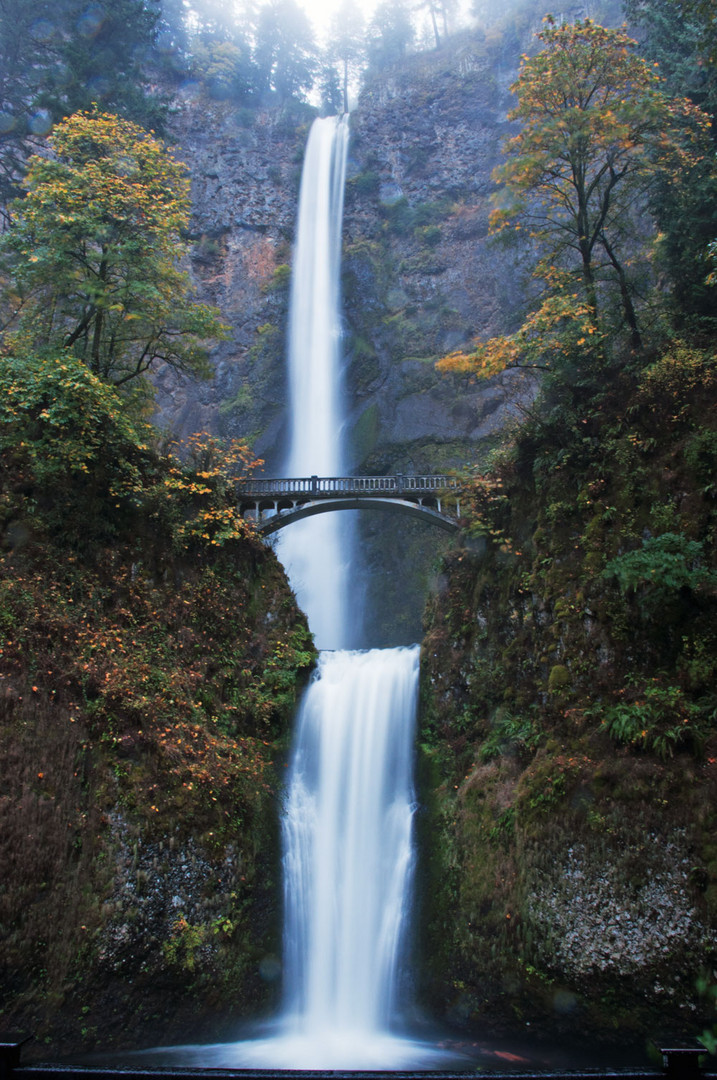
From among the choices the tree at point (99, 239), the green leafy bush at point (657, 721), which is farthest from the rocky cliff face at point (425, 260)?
the green leafy bush at point (657, 721)

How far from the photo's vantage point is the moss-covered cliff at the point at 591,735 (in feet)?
28.4

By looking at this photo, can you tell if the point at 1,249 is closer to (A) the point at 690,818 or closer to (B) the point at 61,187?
(B) the point at 61,187

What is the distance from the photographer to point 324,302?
34562 mm

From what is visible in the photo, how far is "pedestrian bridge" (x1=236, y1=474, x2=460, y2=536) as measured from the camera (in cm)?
2192

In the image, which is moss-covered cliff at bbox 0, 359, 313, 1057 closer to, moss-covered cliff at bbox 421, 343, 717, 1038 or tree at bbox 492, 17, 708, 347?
moss-covered cliff at bbox 421, 343, 717, 1038

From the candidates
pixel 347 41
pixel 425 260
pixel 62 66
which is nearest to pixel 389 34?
pixel 347 41

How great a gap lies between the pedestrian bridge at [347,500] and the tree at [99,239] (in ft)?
22.1

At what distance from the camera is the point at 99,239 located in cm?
1468

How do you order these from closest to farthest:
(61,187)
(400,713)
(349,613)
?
(61,187) → (400,713) → (349,613)

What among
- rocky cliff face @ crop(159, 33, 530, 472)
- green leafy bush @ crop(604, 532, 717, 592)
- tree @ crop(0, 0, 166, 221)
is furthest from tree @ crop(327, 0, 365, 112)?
green leafy bush @ crop(604, 532, 717, 592)

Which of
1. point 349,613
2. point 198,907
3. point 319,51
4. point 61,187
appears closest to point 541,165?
point 61,187

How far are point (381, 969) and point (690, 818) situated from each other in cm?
599

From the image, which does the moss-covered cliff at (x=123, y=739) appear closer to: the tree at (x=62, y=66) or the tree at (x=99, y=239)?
the tree at (x=99, y=239)

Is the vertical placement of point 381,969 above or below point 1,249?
below
